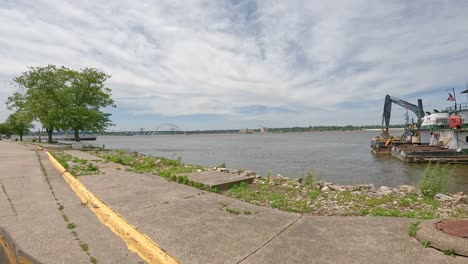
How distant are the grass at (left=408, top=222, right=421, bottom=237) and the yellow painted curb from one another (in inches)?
127

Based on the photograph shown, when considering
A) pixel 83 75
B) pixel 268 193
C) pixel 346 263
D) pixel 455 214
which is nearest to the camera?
pixel 346 263

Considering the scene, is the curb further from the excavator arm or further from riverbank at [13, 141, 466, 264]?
the excavator arm

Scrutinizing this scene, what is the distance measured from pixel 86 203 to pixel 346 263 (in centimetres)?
542

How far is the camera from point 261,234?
4406 millimetres

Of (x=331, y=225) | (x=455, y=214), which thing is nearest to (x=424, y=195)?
(x=455, y=214)

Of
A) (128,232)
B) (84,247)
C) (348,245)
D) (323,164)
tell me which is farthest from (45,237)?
(323,164)

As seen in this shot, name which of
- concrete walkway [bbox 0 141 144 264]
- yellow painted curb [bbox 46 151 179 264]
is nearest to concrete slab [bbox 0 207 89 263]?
concrete walkway [bbox 0 141 144 264]

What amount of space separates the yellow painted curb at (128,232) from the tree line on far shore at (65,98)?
23.4m

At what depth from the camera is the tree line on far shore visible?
2748 cm

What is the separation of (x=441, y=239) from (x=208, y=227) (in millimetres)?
3142

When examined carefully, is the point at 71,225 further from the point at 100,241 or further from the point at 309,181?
the point at 309,181

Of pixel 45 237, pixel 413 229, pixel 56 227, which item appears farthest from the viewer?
pixel 56 227

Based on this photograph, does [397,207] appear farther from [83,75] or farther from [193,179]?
[83,75]

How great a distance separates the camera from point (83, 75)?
1149 inches
